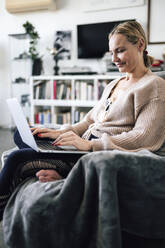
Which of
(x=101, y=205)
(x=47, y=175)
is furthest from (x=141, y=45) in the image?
(x=101, y=205)

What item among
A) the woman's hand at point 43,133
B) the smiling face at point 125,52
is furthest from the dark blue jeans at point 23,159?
the smiling face at point 125,52

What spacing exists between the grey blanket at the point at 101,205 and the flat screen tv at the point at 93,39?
309 cm

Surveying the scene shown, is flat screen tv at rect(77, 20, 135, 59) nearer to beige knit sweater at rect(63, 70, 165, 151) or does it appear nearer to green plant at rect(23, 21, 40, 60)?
green plant at rect(23, 21, 40, 60)

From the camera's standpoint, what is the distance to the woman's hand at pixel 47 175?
925 millimetres

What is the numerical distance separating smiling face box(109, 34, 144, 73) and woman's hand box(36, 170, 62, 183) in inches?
25.0

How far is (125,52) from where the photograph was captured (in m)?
1.23

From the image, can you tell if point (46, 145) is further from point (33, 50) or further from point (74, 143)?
point (33, 50)

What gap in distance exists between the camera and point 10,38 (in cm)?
407

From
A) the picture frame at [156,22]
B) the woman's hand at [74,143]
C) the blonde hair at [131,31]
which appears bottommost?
the woman's hand at [74,143]

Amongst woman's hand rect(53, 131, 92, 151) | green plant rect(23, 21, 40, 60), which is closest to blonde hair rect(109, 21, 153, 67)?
woman's hand rect(53, 131, 92, 151)

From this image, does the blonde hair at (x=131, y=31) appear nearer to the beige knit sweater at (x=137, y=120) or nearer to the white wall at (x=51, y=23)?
the beige knit sweater at (x=137, y=120)

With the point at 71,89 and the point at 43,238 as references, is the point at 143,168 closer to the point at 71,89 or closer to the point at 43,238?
the point at 43,238

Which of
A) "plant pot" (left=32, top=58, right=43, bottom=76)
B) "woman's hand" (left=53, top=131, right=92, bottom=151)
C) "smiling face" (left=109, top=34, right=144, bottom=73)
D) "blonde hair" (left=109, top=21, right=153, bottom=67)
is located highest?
"blonde hair" (left=109, top=21, right=153, bottom=67)

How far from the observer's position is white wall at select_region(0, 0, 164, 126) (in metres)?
3.42
